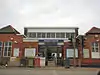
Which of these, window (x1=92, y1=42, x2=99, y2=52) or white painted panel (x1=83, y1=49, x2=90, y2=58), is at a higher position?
window (x1=92, y1=42, x2=99, y2=52)

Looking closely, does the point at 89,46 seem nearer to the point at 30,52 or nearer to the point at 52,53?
the point at 52,53

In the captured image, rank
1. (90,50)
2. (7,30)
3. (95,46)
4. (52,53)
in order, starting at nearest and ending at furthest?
(90,50) < (95,46) < (7,30) < (52,53)

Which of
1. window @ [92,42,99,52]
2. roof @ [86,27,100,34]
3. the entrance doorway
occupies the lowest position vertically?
the entrance doorway

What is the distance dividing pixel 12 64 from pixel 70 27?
48.4 feet

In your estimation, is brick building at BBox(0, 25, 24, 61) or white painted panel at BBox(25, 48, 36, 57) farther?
brick building at BBox(0, 25, 24, 61)

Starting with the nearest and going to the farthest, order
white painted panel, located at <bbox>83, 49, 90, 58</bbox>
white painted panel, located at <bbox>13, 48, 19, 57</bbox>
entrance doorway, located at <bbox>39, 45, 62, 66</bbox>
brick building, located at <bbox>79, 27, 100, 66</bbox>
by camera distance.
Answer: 1. entrance doorway, located at <bbox>39, 45, 62, 66</bbox>
2. brick building, located at <bbox>79, 27, 100, 66</bbox>
3. white painted panel, located at <bbox>83, 49, 90, 58</bbox>
4. white painted panel, located at <bbox>13, 48, 19, 57</bbox>

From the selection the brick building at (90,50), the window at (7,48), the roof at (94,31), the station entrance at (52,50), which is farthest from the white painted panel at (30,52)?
the roof at (94,31)

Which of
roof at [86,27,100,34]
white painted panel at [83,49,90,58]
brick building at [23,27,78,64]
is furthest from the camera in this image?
roof at [86,27,100,34]

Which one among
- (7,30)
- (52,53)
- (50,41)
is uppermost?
(7,30)

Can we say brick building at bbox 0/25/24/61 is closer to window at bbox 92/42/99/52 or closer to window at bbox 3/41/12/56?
window at bbox 3/41/12/56

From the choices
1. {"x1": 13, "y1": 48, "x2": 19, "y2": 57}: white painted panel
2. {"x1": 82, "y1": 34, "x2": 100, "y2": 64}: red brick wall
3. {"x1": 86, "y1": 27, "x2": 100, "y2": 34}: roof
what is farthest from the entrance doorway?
{"x1": 86, "y1": 27, "x2": 100, "y2": 34}: roof

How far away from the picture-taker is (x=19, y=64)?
1158 inches

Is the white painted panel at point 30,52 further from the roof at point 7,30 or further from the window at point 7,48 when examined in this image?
the roof at point 7,30

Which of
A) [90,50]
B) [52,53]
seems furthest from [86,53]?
[52,53]
